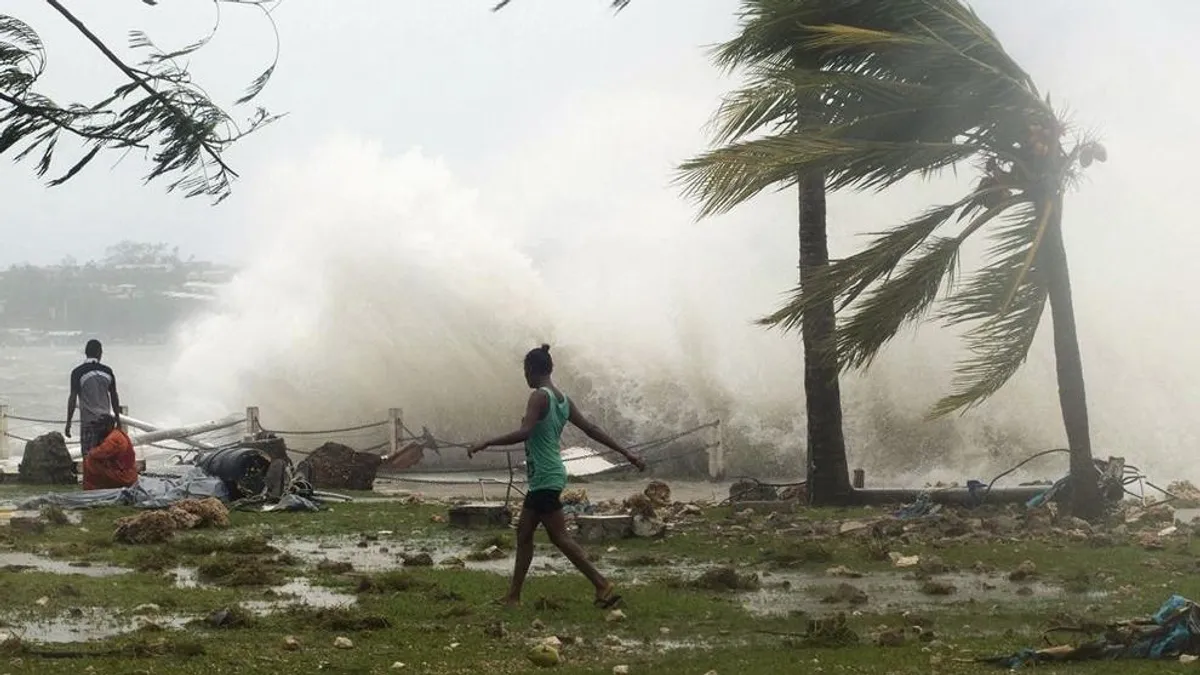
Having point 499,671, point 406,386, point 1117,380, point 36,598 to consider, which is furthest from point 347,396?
point 499,671

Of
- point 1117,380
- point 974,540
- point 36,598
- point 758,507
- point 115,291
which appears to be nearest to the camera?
point 36,598

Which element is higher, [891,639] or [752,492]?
[752,492]

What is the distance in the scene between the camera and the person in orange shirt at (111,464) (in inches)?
654

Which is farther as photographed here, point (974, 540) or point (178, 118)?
point (974, 540)

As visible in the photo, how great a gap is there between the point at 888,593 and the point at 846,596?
45 centimetres

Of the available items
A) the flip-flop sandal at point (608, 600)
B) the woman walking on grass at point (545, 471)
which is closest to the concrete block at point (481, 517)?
the woman walking on grass at point (545, 471)

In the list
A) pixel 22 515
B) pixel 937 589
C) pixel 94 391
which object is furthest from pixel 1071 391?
pixel 94 391

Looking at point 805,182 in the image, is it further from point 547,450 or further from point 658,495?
point 547,450

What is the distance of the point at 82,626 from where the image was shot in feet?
29.3

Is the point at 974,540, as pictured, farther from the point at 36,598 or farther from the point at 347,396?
the point at 347,396

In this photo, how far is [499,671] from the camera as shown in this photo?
25.7 feet

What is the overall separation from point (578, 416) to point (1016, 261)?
225 inches

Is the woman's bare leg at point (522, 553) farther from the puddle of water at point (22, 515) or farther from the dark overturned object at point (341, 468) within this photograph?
the dark overturned object at point (341, 468)

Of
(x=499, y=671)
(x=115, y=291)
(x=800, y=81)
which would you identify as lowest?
(x=499, y=671)
